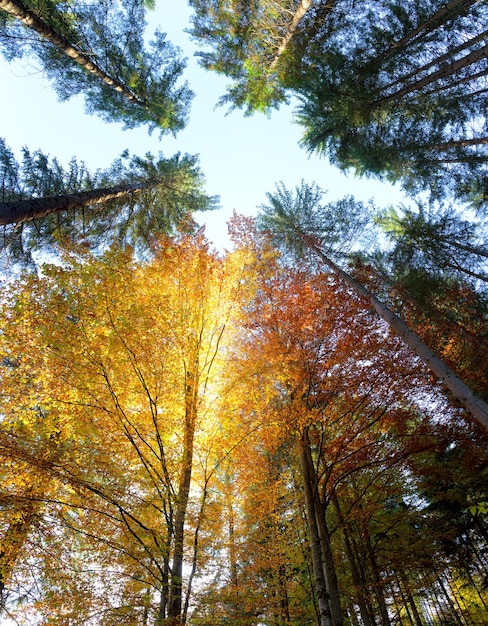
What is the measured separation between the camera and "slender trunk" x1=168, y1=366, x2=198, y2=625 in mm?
4016

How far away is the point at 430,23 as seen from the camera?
7.99 meters

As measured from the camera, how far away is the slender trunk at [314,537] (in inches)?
191

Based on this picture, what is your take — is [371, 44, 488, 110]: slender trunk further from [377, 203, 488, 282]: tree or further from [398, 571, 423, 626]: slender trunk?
[398, 571, 423, 626]: slender trunk

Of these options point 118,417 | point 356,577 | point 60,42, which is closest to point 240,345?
point 118,417

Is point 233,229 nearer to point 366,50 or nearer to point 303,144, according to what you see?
point 366,50

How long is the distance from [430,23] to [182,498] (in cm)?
1182

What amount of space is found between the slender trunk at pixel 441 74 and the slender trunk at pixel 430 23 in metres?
0.94

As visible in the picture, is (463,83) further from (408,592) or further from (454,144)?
(408,592)

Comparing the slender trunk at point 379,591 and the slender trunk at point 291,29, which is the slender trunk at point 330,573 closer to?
the slender trunk at point 379,591

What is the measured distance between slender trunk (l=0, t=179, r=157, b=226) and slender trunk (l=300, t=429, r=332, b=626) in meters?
6.97

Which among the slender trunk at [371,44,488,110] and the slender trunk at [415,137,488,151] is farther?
the slender trunk at [415,137,488,151]

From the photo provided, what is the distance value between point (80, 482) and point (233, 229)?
6.40 m

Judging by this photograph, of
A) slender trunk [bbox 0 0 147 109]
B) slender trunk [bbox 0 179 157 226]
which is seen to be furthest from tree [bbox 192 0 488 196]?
slender trunk [bbox 0 179 157 226]

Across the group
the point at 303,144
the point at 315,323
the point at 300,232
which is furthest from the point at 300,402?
the point at 303,144
